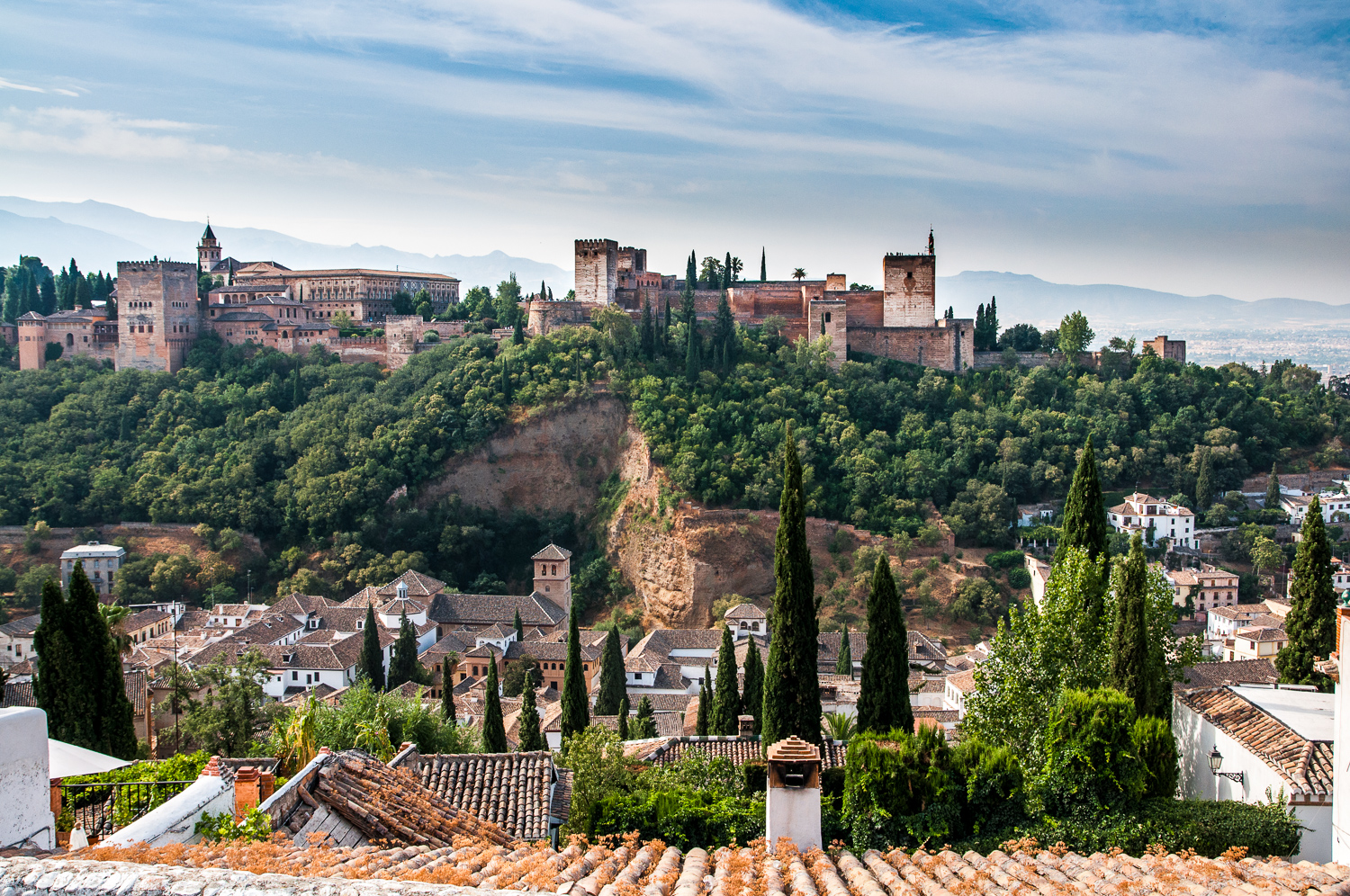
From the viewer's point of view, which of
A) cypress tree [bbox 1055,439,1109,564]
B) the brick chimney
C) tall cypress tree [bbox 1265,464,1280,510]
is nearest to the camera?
the brick chimney

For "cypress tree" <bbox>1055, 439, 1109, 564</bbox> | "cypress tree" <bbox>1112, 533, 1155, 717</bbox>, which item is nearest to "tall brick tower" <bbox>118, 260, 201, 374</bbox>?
"cypress tree" <bbox>1055, 439, 1109, 564</bbox>

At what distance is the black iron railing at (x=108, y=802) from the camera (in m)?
10.4

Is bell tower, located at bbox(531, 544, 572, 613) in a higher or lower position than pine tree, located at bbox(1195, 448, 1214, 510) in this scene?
lower

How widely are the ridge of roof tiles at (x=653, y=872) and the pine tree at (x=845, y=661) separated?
2831 centimetres

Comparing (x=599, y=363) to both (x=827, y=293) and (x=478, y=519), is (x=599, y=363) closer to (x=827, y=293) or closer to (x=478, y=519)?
(x=478, y=519)

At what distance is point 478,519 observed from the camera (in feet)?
169

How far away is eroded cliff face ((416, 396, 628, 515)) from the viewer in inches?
2057

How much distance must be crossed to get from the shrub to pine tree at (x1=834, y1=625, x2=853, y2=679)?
80.8ft

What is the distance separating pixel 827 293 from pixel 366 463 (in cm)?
2631

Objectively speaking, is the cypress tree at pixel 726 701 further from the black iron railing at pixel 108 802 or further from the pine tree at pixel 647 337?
the pine tree at pixel 647 337

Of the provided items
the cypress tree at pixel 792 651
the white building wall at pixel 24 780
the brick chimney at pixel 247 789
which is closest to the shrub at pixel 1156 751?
the cypress tree at pixel 792 651

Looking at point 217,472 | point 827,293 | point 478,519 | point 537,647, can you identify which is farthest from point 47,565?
point 827,293

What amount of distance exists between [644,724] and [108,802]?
19265 mm

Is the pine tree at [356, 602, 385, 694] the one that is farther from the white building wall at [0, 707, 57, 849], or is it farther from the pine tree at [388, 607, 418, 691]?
the white building wall at [0, 707, 57, 849]
